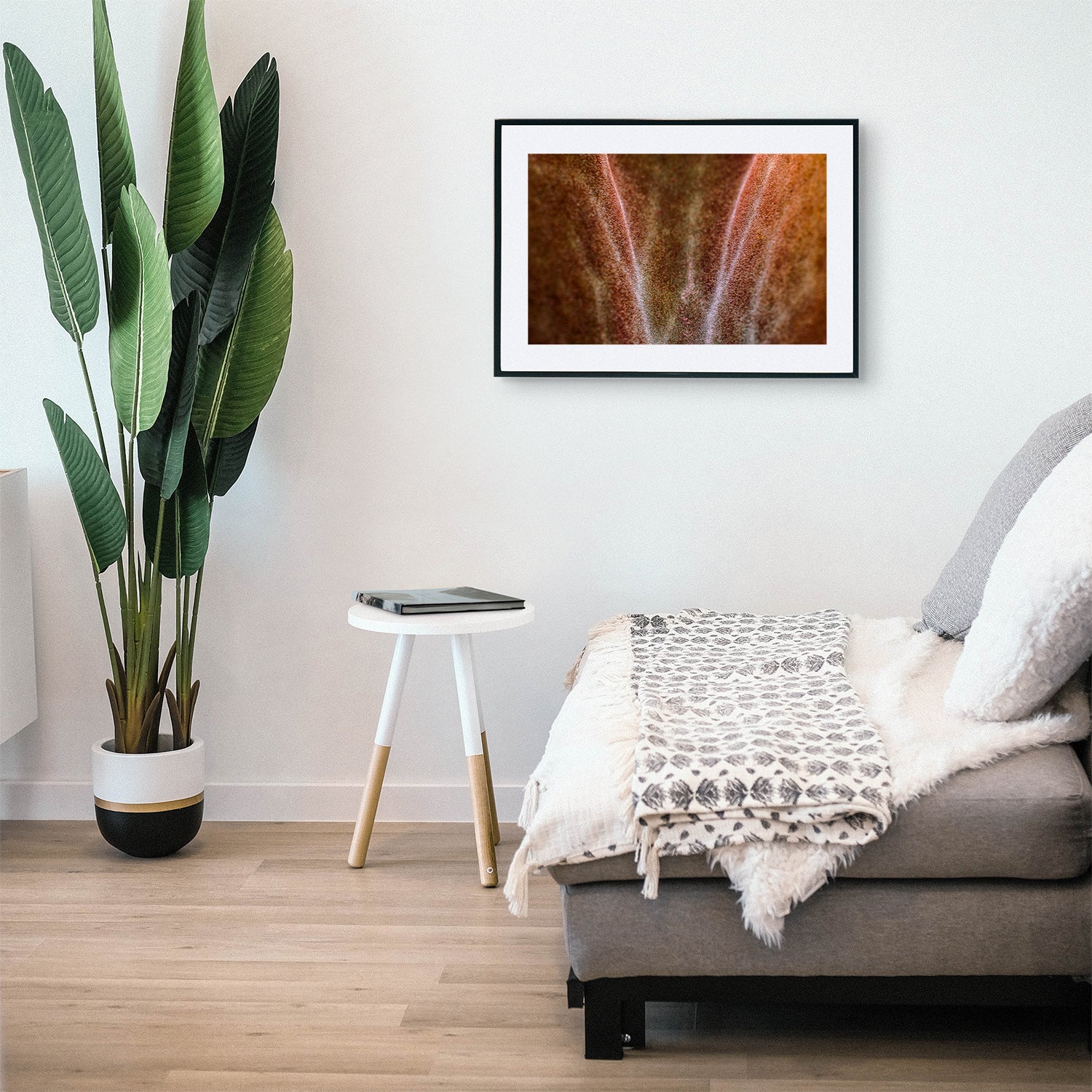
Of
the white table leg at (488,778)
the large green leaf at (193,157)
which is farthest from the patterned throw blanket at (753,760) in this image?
the large green leaf at (193,157)

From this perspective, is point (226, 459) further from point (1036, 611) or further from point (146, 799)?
point (1036, 611)

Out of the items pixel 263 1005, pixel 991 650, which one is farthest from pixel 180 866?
pixel 991 650

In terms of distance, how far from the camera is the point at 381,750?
2445 millimetres

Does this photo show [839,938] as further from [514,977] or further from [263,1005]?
[263,1005]

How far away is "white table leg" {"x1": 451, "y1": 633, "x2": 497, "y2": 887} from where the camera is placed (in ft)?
7.77

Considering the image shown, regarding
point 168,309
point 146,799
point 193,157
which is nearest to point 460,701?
point 146,799

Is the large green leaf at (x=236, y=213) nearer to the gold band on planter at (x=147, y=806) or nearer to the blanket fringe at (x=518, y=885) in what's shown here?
the gold band on planter at (x=147, y=806)

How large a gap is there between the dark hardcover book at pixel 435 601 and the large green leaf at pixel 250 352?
0.48 meters

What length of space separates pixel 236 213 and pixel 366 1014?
1643 millimetres

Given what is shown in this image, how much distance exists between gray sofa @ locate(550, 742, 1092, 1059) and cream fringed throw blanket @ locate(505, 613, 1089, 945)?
34 mm

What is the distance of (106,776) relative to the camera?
248 centimetres

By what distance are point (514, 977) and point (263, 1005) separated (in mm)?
410

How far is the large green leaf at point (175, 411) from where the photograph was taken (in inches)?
94.7

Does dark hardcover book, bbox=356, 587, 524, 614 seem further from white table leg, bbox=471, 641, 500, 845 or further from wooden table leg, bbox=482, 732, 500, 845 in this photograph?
wooden table leg, bbox=482, 732, 500, 845
